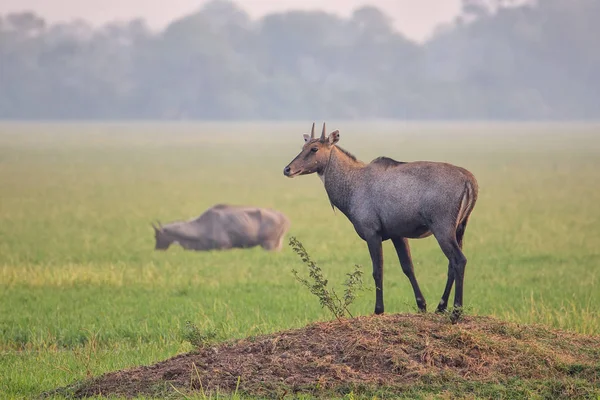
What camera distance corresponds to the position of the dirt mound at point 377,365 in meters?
9.62

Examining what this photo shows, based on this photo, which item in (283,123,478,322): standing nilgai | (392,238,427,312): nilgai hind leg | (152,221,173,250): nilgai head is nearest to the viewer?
(283,123,478,322): standing nilgai

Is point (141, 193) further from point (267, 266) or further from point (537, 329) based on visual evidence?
point (537, 329)

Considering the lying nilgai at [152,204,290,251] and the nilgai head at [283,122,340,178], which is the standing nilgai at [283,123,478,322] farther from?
the lying nilgai at [152,204,290,251]

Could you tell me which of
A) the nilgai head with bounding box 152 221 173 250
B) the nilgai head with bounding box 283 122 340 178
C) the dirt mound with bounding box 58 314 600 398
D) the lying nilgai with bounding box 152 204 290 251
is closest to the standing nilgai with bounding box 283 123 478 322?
the nilgai head with bounding box 283 122 340 178

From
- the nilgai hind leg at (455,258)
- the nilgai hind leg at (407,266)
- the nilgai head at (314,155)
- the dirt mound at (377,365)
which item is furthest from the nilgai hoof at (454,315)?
the nilgai head at (314,155)

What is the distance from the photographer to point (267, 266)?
75.7 feet

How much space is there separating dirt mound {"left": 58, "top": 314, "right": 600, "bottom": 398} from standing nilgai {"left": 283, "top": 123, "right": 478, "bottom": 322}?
0.77 metres

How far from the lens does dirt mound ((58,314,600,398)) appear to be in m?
9.62

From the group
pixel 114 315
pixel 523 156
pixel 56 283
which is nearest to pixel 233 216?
pixel 56 283

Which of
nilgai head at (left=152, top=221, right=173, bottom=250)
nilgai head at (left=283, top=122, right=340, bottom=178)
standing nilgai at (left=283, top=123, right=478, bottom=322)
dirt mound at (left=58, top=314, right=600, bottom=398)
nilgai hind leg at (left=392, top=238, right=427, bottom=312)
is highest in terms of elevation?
nilgai head at (left=283, top=122, right=340, bottom=178)

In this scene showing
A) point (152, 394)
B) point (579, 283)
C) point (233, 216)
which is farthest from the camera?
point (233, 216)

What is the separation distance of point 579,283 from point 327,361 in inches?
450

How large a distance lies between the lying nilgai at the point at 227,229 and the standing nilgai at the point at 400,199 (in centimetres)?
1335

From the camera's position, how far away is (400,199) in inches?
449
